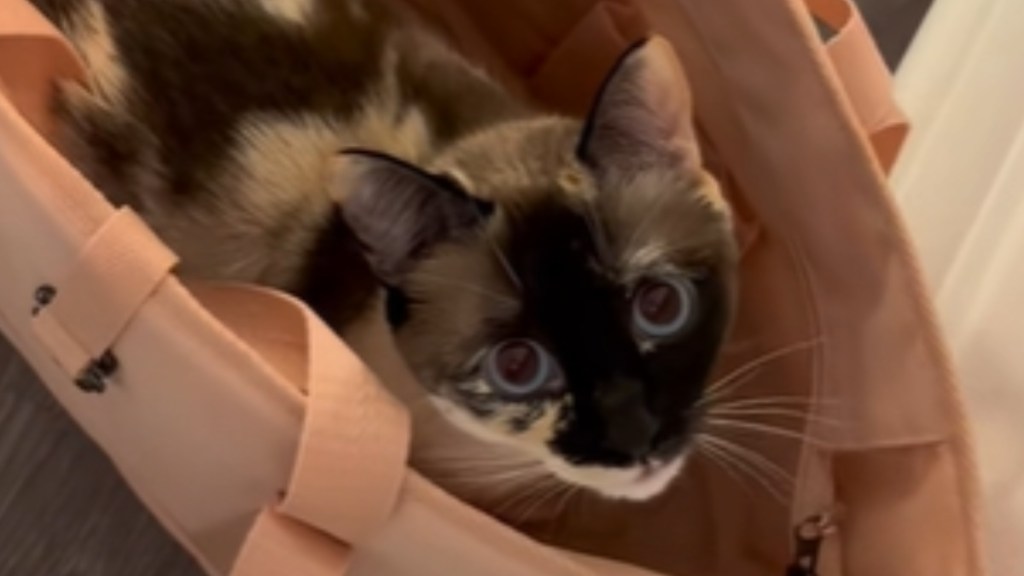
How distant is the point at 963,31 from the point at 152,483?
0.70 m

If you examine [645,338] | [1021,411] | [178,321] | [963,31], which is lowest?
[1021,411]

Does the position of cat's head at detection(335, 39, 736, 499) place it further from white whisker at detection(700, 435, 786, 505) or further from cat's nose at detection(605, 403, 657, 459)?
white whisker at detection(700, 435, 786, 505)

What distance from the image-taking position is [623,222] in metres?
0.84

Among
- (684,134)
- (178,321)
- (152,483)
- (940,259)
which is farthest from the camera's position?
(940,259)

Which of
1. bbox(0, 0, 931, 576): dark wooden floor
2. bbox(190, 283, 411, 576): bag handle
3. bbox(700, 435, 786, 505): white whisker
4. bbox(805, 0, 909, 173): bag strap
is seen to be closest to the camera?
bbox(190, 283, 411, 576): bag handle

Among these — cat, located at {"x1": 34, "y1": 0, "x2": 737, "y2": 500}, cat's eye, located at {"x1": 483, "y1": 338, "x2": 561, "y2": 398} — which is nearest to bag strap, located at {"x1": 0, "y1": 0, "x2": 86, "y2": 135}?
cat, located at {"x1": 34, "y1": 0, "x2": 737, "y2": 500}

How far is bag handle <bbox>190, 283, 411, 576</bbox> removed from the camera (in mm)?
741

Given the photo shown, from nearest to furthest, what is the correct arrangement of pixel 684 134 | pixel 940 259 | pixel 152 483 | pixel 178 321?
pixel 178 321
pixel 684 134
pixel 152 483
pixel 940 259

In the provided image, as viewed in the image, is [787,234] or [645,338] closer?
[645,338]

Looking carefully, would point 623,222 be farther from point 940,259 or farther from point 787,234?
point 940,259

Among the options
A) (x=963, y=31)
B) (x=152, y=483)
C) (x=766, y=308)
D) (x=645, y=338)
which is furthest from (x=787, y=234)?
(x=152, y=483)

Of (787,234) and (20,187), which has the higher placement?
(20,187)

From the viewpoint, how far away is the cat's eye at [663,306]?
823 millimetres

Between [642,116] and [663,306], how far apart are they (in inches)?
4.1
